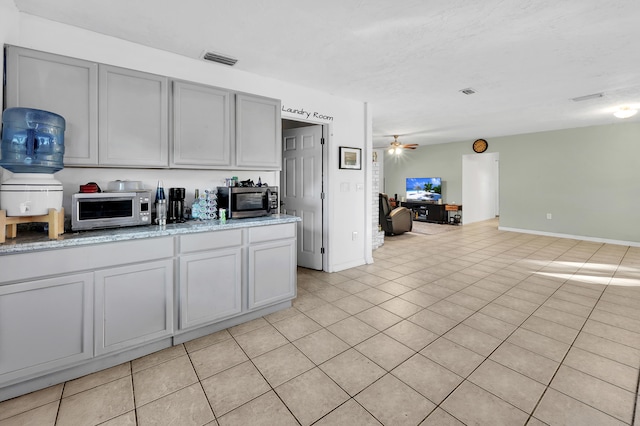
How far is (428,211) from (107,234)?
364 inches

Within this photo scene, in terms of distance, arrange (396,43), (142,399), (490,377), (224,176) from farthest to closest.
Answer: (224,176)
(396,43)
(490,377)
(142,399)

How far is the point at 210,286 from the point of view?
2.54m

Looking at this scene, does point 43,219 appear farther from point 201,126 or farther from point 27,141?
point 201,126

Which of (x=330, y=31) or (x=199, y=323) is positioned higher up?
A: (x=330, y=31)

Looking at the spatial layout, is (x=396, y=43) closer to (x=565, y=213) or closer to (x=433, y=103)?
(x=433, y=103)

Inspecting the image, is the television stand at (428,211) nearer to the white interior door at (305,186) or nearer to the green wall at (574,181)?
the green wall at (574,181)

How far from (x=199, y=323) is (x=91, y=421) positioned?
0.91 meters

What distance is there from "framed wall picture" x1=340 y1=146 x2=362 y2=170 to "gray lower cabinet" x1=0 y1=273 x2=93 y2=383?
3.32 m

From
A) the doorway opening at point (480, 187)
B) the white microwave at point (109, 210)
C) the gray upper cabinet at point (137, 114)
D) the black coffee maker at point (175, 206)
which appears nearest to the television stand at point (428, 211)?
the doorway opening at point (480, 187)

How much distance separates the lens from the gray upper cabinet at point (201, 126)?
268 centimetres

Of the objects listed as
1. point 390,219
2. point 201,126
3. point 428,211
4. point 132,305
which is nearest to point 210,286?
point 132,305

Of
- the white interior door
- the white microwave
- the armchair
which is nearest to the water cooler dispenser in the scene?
the white microwave

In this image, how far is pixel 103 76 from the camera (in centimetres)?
233

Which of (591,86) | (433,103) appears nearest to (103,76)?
(433,103)
